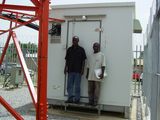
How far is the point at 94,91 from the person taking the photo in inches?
346

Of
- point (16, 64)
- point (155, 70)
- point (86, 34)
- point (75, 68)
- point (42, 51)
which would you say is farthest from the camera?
point (16, 64)

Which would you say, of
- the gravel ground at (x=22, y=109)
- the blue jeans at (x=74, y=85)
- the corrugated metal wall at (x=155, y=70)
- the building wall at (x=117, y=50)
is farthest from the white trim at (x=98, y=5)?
the gravel ground at (x=22, y=109)

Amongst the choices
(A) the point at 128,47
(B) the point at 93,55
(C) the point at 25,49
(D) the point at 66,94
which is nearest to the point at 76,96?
(D) the point at 66,94

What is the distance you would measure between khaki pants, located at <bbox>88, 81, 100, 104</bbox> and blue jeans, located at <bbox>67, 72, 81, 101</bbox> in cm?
34

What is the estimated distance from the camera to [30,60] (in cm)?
1702

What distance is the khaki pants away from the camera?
873cm

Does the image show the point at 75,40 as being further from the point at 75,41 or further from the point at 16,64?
the point at 16,64

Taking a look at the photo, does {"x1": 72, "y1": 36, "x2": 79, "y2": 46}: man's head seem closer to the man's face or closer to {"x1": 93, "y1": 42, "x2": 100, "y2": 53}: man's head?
the man's face

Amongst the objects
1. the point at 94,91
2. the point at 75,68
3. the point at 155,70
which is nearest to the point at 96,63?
the point at 75,68

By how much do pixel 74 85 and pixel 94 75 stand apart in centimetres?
67

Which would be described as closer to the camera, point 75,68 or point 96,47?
point 96,47

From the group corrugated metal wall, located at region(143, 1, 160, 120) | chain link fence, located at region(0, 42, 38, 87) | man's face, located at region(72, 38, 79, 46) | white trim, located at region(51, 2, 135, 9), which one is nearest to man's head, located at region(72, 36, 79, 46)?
man's face, located at region(72, 38, 79, 46)

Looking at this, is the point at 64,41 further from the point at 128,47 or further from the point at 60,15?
the point at 128,47

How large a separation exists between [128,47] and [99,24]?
101 cm
